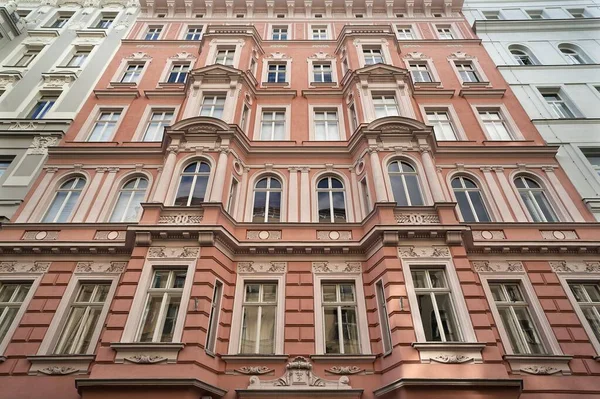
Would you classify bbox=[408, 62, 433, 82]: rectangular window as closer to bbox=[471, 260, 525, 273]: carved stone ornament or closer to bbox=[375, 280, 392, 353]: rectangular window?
bbox=[471, 260, 525, 273]: carved stone ornament

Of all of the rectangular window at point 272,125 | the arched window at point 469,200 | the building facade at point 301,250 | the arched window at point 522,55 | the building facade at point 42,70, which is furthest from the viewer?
the arched window at point 522,55

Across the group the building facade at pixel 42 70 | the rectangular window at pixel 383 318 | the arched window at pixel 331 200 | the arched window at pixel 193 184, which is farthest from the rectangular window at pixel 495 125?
the building facade at pixel 42 70

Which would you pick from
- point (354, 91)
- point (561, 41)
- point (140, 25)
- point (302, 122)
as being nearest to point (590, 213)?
point (354, 91)

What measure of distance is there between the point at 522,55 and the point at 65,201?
88.2 feet

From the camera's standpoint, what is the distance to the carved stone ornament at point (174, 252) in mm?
12227

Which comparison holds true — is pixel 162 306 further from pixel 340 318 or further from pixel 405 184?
pixel 405 184

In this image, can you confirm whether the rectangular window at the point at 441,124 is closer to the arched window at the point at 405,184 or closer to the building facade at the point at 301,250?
the building facade at the point at 301,250

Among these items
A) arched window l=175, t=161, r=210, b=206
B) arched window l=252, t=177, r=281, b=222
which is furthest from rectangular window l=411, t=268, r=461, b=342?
arched window l=175, t=161, r=210, b=206

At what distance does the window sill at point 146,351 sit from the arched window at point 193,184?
5.25 m

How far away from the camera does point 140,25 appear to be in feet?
85.7

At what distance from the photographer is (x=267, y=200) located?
50.3ft

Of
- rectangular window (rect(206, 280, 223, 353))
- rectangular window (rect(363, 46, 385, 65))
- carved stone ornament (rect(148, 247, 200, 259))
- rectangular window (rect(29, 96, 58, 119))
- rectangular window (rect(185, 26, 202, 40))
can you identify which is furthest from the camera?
rectangular window (rect(185, 26, 202, 40))

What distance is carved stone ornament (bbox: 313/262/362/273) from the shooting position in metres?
13.0

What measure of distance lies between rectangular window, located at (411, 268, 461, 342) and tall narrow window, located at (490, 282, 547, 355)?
2061 mm
